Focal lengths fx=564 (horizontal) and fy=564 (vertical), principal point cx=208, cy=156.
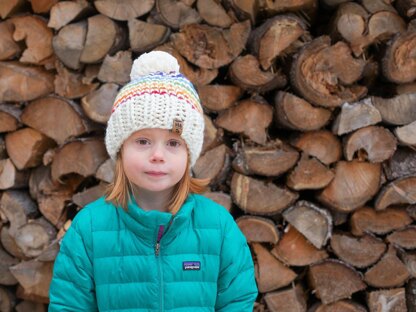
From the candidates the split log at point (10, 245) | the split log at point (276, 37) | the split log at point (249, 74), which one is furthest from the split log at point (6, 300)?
the split log at point (276, 37)

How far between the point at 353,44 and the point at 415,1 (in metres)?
0.30

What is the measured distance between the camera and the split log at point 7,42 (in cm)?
219

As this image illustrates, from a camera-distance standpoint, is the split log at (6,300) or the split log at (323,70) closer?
the split log at (323,70)

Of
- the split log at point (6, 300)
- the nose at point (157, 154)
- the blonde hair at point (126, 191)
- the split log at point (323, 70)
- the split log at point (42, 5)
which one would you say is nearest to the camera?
the nose at point (157, 154)

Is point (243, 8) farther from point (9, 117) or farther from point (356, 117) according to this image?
point (9, 117)

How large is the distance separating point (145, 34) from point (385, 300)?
136 cm

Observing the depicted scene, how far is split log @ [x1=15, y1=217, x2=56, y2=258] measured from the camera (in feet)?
7.37

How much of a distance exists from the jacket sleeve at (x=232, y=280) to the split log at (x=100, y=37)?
91cm

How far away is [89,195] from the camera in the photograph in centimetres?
217

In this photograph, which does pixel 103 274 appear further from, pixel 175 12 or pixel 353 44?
pixel 353 44

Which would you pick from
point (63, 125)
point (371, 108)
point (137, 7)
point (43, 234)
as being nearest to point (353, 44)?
point (371, 108)

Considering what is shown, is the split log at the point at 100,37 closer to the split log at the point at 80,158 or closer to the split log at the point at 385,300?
the split log at the point at 80,158

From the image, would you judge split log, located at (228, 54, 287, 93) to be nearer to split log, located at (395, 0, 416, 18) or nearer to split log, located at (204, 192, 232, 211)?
split log, located at (204, 192, 232, 211)

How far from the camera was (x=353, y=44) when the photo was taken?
2059mm
